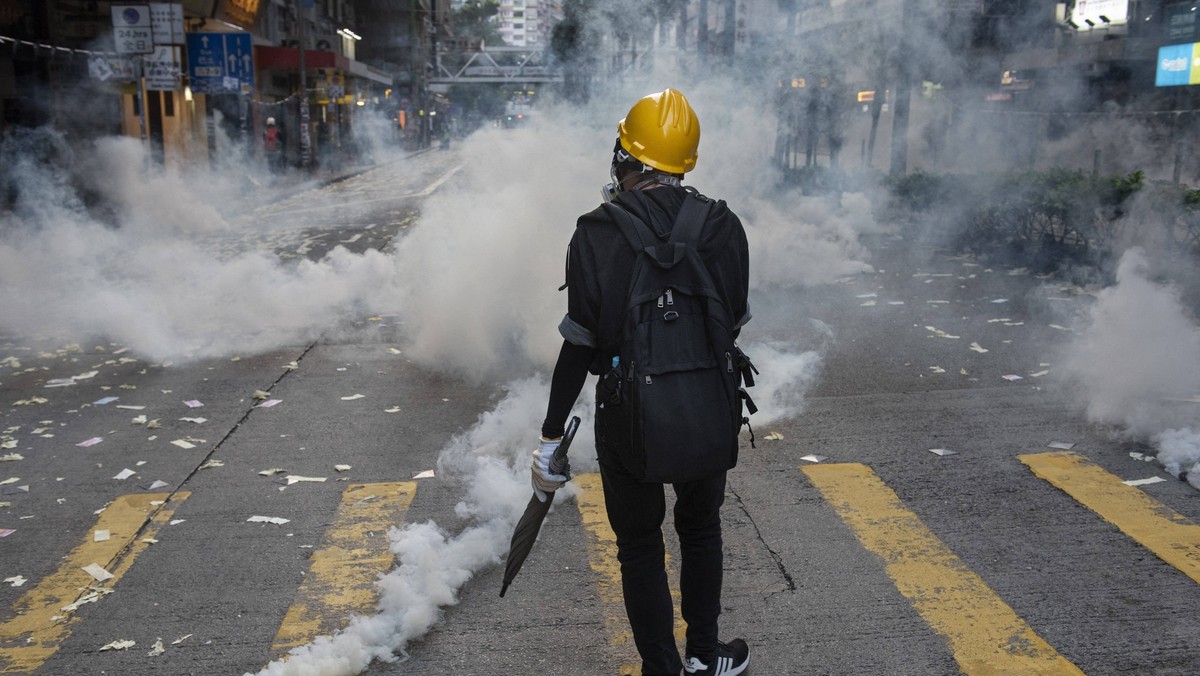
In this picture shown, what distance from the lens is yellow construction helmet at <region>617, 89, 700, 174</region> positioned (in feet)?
9.11

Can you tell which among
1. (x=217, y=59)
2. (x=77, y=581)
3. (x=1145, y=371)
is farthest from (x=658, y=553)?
(x=217, y=59)

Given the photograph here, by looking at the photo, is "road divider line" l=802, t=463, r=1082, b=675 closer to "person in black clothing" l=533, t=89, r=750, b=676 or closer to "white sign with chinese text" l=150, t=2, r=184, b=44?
"person in black clothing" l=533, t=89, r=750, b=676

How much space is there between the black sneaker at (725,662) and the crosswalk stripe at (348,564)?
126 cm

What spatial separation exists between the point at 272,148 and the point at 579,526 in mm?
30360

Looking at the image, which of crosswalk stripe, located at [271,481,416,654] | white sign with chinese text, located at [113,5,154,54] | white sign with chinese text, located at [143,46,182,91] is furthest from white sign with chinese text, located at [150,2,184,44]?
crosswalk stripe, located at [271,481,416,654]

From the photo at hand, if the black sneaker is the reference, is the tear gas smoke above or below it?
above

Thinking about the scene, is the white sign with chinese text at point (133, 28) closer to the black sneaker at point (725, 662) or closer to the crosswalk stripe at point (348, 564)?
the crosswalk stripe at point (348, 564)

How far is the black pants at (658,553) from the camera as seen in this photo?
2822 millimetres

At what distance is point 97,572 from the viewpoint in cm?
400

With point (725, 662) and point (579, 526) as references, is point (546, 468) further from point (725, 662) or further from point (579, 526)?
point (579, 526)

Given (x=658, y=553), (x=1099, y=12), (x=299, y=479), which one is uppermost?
(x=1099, y=12)

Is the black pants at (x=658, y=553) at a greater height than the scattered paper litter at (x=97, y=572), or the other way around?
the black pants at (x=658, y=553)

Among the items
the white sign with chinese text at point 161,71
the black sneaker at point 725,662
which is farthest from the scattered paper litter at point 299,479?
the white sign with chinese text at point 161,71

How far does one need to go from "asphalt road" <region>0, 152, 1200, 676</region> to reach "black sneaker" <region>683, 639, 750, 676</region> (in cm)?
12
